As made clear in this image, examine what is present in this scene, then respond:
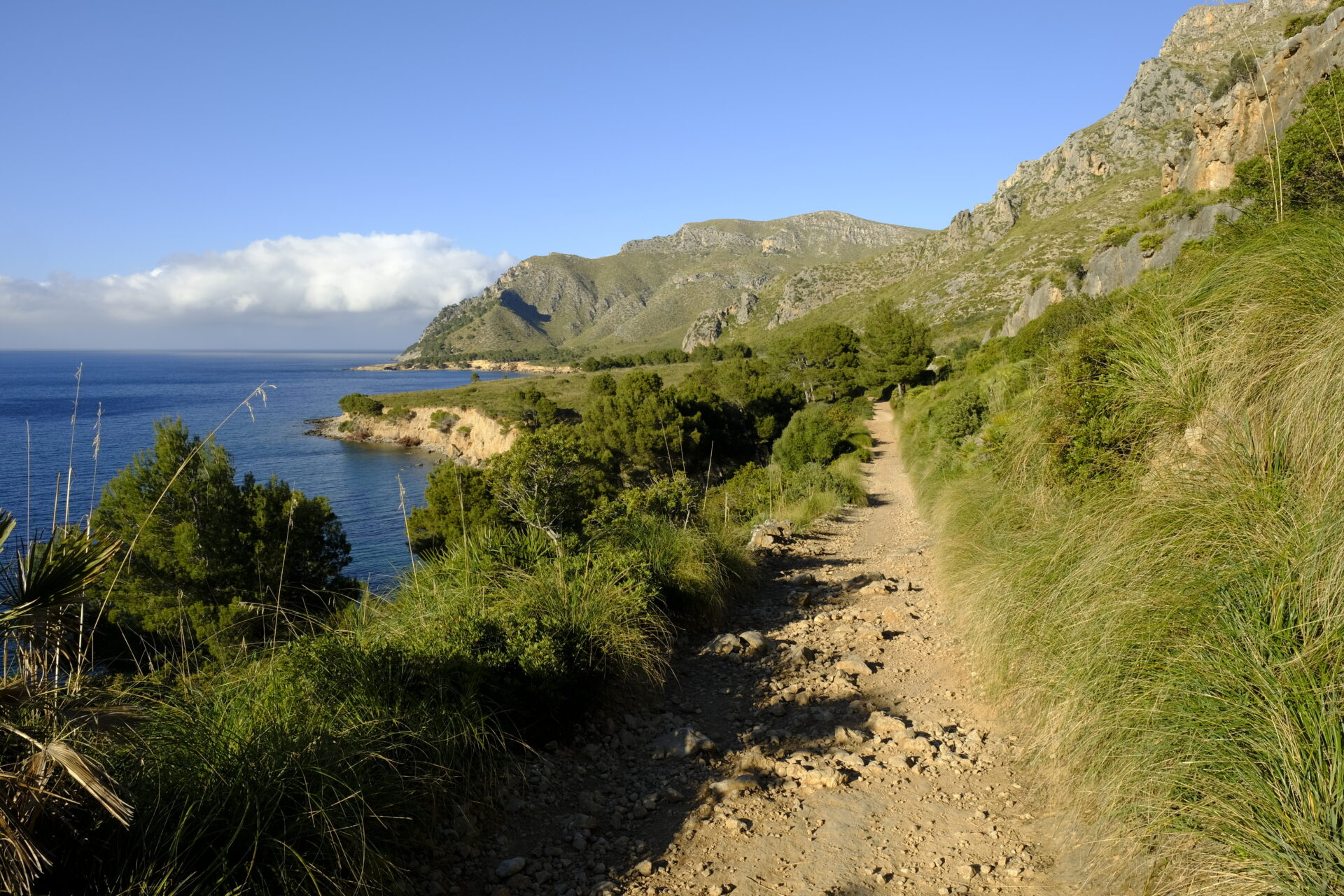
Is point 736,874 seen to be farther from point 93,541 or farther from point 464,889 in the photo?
point 93,541

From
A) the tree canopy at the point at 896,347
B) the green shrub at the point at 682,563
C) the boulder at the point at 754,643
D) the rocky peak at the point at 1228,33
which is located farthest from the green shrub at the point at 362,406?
the rocky peak at the point at 1228,33

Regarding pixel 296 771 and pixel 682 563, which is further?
pixel 682 563

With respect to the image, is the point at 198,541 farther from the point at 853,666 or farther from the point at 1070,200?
the point at 1070,200

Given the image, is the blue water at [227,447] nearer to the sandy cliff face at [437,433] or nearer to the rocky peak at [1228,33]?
the sandy cliff face at [437,433]

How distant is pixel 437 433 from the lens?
222 feet

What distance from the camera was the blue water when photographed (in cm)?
2700

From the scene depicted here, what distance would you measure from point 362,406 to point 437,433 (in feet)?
36.7

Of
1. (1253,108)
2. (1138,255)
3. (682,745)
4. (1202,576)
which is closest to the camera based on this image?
(1202,576)

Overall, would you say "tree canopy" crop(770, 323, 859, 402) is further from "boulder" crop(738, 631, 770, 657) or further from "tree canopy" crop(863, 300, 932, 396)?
"boulder" crop(738, 631, 770, 657)

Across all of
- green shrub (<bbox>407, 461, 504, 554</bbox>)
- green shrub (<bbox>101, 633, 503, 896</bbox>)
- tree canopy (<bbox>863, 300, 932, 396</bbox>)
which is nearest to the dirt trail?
green shrub (<bbox>101, 633, 503, 896</bbox>)

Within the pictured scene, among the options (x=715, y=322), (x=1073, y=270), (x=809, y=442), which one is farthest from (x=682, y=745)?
(x=715, y=322)

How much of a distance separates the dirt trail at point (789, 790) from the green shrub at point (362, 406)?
238 ft

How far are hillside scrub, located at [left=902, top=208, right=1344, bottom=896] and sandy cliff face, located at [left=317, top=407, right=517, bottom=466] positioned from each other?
5206 centimetres

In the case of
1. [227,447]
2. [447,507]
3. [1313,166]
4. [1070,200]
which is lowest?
[227,447]
